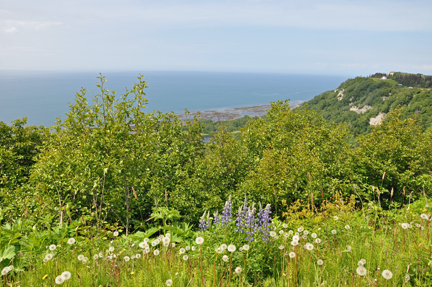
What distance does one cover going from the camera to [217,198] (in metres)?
12.6

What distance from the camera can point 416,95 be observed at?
562 ft

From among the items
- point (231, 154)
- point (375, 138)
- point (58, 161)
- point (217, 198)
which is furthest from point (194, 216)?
point (375, 138)

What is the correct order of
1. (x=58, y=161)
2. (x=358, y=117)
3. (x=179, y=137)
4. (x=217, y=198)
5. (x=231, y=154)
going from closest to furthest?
(x=58, y=161) → (x=217, y=198) → (x=231, y=154) → (x=179, y=137) → (x=358, y=117)

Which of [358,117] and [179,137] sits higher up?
[179,137]

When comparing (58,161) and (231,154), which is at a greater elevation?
(58,161)

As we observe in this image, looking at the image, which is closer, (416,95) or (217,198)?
(217,198)

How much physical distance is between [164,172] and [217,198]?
321 centimetres

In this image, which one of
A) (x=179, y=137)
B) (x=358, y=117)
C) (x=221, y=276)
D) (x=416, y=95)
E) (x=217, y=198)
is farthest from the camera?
(x=358, y=117)

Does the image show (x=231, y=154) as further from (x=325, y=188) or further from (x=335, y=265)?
(x=335, y=265)

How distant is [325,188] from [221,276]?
12813 millimetres

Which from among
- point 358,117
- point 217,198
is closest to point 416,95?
point 358,117

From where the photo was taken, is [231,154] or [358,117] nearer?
[231,154]

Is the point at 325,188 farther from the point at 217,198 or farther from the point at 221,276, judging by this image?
the point at 221,276

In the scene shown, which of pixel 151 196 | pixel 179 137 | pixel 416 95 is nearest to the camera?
pixel 151 196
